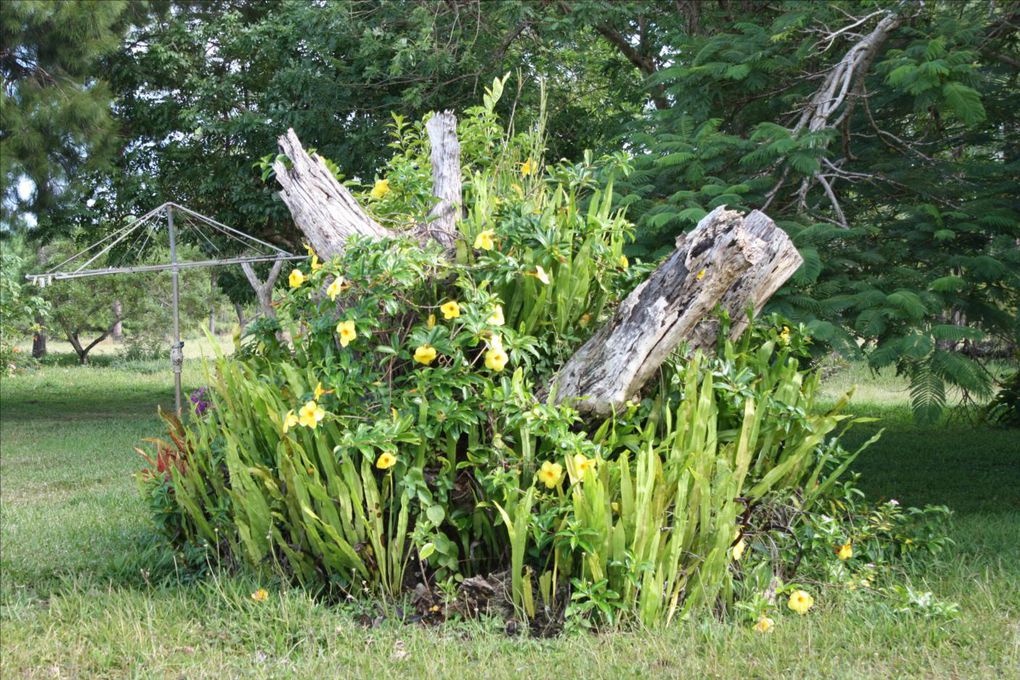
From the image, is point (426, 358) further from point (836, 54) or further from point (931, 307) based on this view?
point (836, 54)

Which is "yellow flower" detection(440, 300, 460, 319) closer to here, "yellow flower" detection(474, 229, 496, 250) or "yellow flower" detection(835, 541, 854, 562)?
"yellow flower" detection(474, 229, 496, 250)

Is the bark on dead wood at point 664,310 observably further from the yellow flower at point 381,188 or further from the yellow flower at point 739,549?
the yellow flower at point 381,188

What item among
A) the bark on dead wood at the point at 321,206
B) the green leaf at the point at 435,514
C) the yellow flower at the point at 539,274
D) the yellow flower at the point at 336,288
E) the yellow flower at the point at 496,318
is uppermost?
the bark on dead wood at the point at 321,206

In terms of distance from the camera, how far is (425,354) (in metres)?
3.42

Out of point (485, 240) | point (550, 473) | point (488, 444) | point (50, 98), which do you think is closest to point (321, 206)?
point (485, 240)

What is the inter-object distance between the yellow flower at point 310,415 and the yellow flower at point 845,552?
2.08 metres

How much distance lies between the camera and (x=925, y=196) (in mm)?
4898

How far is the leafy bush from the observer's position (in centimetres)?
329

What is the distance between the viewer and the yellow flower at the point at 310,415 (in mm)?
3271

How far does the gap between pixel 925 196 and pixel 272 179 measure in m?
8.24

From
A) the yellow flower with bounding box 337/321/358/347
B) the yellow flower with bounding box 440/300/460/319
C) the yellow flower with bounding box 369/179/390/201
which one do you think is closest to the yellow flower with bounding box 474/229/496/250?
the yellow flower with bounding box 440/300/460/319

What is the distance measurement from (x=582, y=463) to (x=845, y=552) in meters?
1.17

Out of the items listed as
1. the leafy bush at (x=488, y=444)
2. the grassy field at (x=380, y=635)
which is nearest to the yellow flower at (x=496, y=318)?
the leafy bush at (x=488, y=444)

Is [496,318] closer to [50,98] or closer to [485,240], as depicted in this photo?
[485,240]
